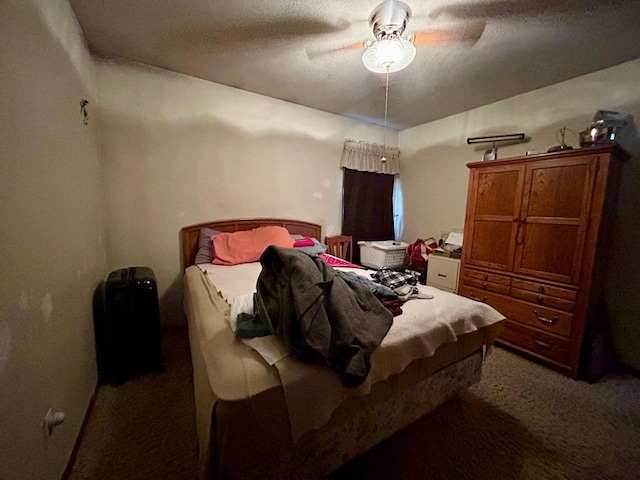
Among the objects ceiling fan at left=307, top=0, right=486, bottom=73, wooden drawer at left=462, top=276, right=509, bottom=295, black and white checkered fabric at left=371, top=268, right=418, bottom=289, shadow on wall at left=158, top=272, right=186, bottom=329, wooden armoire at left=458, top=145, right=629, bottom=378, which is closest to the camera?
ceiling fan at left=307, top=0, right=486, bottom=73

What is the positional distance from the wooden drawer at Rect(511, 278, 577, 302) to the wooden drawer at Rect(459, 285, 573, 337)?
12 cm

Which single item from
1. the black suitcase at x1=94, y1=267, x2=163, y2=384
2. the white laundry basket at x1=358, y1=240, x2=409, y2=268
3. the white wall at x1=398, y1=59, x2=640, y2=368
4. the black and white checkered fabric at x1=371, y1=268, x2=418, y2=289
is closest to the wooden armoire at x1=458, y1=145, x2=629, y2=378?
the white wall at x1=398, y1=59, x2=640, y2=368

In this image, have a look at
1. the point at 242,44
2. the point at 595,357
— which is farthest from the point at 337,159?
the point at 595,357

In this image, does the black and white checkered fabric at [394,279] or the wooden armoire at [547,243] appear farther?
the wooden armoire at [547,243]

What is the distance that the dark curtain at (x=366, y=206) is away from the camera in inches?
138

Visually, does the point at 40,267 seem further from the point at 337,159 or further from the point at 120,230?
the point at 337,159

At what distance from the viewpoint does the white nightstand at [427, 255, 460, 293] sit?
108 inches

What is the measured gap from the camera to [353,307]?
1135 mm

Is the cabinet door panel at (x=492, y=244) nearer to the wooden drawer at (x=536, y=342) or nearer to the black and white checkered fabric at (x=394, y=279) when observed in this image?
the wooden drawer at (x=536, y=342)

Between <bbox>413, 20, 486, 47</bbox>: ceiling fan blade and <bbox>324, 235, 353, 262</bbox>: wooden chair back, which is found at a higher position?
<bbox>413, 20, 486, 47</bbox>: ceiling fan blade

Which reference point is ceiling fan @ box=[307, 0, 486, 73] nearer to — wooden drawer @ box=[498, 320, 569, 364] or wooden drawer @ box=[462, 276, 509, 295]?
wooden drawer @ box=[462, 276, 509, 295]

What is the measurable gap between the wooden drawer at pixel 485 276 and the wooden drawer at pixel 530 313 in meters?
0.12

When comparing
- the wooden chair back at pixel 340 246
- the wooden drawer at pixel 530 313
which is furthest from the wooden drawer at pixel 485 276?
the wooden chair back at pixel 340 246

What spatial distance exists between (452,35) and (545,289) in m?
2.02
